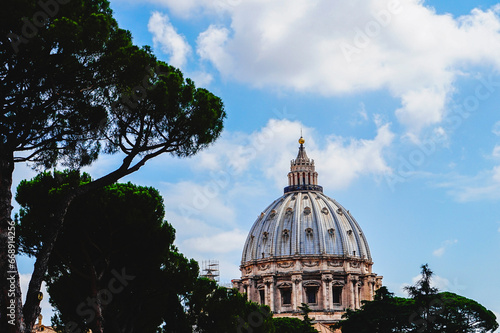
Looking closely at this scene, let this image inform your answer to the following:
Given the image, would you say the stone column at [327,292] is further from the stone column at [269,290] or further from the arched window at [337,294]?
the stone column at [269,290]

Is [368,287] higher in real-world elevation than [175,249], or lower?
higher

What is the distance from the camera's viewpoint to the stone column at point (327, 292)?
235ft

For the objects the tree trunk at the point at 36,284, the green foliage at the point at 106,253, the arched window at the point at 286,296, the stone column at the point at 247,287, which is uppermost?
the stone column at the point at 247,287

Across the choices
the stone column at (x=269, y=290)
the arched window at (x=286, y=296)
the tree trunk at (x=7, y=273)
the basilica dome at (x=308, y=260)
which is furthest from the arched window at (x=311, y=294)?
the tree trunk at (x=7, y=273)

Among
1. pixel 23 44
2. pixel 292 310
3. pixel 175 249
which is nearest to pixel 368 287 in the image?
pixel 292 310

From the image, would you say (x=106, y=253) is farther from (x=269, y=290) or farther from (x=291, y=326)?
(x=269, y=290)

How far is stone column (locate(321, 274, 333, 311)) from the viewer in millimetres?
71688

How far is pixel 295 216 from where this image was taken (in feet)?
255

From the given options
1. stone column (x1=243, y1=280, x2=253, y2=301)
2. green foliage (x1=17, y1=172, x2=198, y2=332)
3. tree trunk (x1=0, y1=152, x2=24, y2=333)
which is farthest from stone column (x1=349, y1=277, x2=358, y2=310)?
tree trunk (x1=0, y1=152, x2=24, y2=333)

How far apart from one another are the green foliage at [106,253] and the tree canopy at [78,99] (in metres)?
2.74

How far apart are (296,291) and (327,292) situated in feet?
11.0

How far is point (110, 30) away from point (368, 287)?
6758 centimetres

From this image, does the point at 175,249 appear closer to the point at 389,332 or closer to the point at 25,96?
the point at 25,96

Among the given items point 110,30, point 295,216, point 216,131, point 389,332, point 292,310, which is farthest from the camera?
point 295,216
